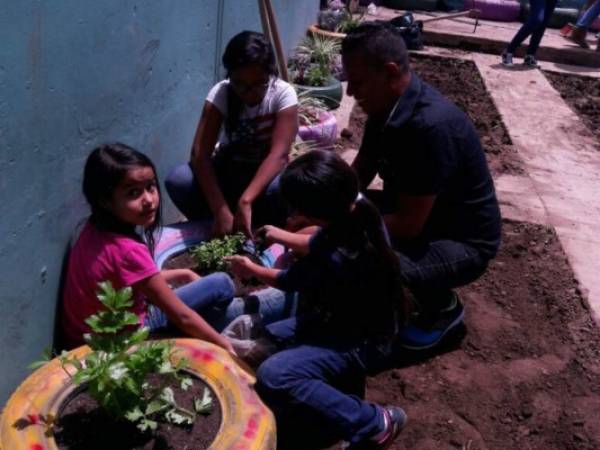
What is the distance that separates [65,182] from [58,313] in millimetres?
493

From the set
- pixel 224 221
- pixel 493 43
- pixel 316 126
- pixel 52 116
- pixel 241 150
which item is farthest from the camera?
pixel 493 43

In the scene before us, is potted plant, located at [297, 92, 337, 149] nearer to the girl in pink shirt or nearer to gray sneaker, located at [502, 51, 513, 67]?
the girl in pink shirt

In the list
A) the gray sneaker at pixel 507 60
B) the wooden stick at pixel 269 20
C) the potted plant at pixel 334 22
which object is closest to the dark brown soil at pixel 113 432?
the wooden stick at pixel 269 20

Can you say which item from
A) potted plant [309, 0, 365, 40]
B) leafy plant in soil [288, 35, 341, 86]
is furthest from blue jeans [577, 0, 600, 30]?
leafy plant in soil [288, 35, 341, 86]

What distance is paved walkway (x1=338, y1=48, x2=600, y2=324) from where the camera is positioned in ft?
13.6

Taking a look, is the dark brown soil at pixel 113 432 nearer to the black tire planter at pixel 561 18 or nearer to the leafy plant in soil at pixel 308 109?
the leafy plant in soil at pixel 308 109

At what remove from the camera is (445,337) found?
3115 millimetres

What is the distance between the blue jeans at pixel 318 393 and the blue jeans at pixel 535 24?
728 centimetres

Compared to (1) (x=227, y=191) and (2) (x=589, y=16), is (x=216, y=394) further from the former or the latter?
(2) (x=589, y=16)

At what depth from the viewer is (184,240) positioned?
328 cm

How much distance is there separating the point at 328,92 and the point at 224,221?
290 centimetres

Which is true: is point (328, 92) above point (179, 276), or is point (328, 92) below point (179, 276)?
below

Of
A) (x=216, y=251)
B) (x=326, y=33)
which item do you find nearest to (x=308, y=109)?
(x=216, y=251)

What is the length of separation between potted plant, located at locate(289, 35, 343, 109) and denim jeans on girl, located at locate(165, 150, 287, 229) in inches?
83.5
